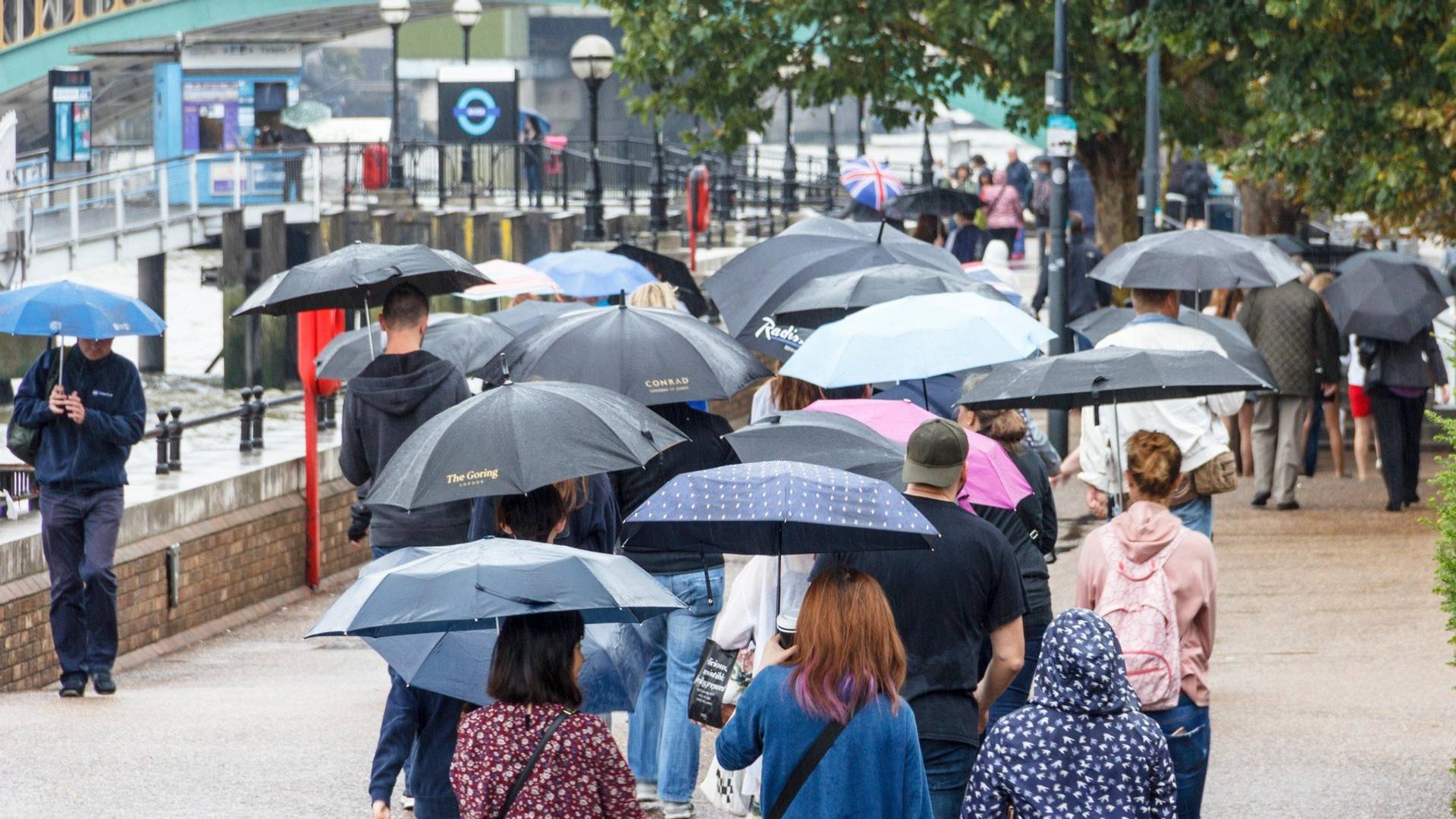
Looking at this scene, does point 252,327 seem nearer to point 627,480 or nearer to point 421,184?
point 421,184

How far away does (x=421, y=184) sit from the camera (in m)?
38.9

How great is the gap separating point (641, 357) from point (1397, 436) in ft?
27.6

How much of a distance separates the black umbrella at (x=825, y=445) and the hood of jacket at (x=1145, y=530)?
693 mm

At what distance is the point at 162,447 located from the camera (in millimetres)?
12664

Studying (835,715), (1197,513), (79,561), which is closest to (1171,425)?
(1197,513)

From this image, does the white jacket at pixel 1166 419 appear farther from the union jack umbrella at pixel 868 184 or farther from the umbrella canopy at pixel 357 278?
the union jack umbrella at pixel 868 184

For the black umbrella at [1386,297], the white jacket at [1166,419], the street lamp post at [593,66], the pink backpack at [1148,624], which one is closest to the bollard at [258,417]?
the white jacket at [1166,419]

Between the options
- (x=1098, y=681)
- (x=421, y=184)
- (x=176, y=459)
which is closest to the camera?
(x=1098, y=681)

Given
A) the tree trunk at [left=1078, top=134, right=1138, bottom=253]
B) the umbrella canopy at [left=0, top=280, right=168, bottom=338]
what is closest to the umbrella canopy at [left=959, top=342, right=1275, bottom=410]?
the umbrella canopy at [left=0, top=280, right=168, bottom=338]

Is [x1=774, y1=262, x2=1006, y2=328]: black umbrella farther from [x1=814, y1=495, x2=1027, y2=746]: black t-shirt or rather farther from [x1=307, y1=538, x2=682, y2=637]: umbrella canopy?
[x1=307, y1=538, x2=682, y2=637]: umbrella canopy

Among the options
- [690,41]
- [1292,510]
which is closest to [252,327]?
[690,41]

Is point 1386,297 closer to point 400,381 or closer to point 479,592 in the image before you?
point 400,381

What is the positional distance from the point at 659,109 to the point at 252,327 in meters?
11.0

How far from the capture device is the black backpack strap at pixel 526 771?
4617mm
